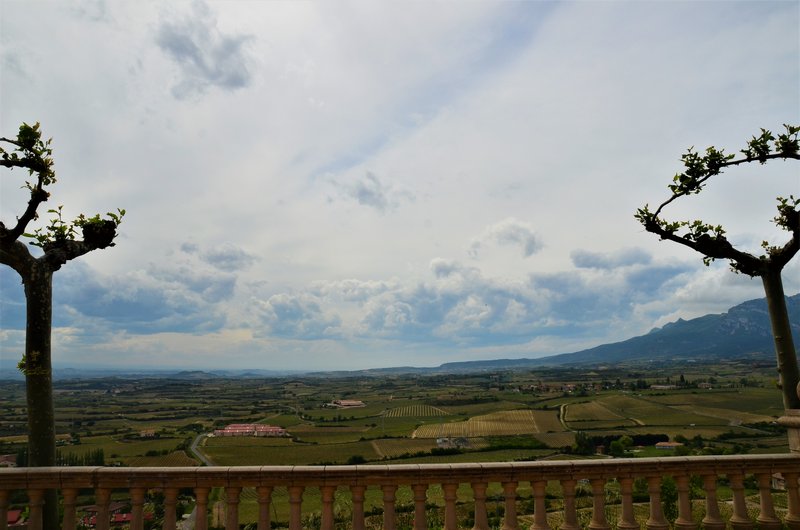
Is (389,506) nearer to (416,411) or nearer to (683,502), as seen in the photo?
(683,502)

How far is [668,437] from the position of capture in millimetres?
69625

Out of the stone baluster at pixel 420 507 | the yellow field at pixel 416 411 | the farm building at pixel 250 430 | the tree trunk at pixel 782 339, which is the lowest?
the yellow field at pixel 416 411

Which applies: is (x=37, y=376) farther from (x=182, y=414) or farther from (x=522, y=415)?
(x=182, y=414)

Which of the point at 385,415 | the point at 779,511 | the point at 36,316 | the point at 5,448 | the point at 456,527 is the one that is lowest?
the point at 385,415

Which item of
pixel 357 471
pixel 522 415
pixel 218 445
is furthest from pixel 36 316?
pixel 522 415

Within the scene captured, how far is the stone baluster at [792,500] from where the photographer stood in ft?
22.9

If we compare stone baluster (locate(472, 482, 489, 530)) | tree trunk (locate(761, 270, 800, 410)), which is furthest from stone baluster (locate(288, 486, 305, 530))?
tree trunk (locate(761, 270, 800, 410))

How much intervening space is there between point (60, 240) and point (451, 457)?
61429 mm

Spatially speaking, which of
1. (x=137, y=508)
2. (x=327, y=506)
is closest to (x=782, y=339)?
(x=327, y=506)

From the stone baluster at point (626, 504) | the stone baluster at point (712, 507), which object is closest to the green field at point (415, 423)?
the stone baluster at point (712, 507)

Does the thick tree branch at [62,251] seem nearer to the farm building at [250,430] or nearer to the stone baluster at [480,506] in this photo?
the stone baluster at [480,506]

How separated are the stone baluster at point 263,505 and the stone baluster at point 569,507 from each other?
3721mm

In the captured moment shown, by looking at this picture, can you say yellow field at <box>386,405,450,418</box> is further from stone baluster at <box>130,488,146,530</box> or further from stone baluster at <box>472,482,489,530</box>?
stone baluster at <box>130,488,146,530</box>

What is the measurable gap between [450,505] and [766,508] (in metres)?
4.32
